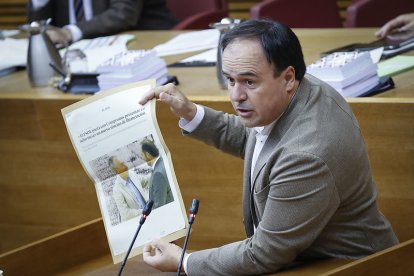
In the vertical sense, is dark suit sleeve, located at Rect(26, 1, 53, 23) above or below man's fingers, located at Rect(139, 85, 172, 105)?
below

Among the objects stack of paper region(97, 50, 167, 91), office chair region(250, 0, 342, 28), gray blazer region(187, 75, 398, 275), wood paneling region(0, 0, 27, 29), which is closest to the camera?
gray blazer region(187, 75, 398, 275)

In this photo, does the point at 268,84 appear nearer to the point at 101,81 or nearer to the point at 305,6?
the point at 101,81

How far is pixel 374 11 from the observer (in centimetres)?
479

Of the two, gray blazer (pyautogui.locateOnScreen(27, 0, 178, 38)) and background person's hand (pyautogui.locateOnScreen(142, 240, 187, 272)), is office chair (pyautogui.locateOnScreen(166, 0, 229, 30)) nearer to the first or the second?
gray blazer (pyautogui.locateOnScreen(27, 0, 178, 38))

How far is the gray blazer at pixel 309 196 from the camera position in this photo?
215 centimetres

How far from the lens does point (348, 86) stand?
10.1 feet

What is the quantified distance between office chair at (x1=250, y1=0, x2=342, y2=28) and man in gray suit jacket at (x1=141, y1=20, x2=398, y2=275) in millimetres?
2598

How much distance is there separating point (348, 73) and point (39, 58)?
1.42 m

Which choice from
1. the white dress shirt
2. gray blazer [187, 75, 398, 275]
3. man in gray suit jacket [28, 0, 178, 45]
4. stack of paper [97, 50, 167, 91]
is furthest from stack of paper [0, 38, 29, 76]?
gray blazer [187, 75, 398, 275]

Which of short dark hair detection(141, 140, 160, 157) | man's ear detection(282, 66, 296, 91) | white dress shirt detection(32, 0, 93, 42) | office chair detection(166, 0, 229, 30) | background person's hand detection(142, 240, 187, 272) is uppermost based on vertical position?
man's ear detection(282, 66, 296, 91)

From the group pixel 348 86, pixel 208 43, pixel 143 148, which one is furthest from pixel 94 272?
pixel 208 43

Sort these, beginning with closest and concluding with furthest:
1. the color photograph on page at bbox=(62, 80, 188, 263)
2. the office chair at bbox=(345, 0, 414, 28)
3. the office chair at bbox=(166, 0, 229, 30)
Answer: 1. the color photograph on page at bbox=(62, 80, 188, 263)
2. the office chair at bbox=(345, 0, 414, 28)
3. the office chair at bbox=(166, 0, 229, 30)

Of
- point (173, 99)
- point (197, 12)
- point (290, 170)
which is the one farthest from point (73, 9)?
point (290, 170)

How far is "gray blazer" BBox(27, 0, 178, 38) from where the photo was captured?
4.95 metres
